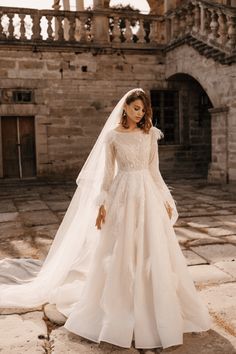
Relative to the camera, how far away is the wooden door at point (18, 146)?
11.6m

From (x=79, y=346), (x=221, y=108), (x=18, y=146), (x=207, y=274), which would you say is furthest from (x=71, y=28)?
(x=79, y=346)

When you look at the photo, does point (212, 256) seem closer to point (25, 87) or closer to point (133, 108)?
point (133, 108)

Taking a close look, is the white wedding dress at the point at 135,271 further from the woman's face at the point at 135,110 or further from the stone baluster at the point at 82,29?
the stone baluster at the point at 82,29

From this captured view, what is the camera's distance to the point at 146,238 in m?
2.71

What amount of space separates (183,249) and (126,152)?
2252mm

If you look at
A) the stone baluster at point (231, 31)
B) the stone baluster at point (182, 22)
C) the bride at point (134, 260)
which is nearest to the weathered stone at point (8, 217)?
the bride at point (134, 260)

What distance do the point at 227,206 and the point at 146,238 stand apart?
5.08 meters

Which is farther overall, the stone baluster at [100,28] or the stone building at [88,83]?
the stone baluster at [100,28]

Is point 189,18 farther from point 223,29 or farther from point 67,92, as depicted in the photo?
point 67,92

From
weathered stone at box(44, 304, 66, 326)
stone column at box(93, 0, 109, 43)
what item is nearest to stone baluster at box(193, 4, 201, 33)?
stone column at box(93, 0, 109, 43)

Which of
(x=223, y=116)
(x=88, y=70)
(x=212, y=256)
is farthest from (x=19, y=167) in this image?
(x=212, y=256)

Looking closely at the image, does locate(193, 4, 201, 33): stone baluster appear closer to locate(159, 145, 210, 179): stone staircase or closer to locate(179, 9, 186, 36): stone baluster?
locate(179, 9, 186, 36): stone baluster

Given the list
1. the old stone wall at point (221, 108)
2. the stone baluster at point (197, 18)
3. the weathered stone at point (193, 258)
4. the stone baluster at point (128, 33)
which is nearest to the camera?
the weathered stone at point (193, 258)

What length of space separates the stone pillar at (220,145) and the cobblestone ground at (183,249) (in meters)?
0.39
